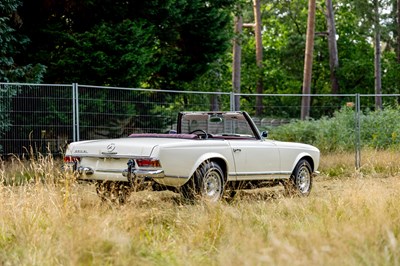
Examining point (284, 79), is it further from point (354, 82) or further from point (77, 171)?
point (77, 171)

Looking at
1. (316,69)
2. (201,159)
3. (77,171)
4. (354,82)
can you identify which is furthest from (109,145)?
(316,69)

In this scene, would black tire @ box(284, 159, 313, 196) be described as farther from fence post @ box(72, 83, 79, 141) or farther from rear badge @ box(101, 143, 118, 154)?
fence post @ box(72, 83, 79, 141)

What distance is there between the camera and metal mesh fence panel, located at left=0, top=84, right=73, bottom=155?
48.2 ft

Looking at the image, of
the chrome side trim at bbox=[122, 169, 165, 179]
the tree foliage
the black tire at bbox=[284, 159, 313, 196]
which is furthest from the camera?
the tree foliage

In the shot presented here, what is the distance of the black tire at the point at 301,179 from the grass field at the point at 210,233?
213cm

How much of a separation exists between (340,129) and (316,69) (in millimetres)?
26622

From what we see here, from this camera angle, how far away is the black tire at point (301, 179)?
12133mm

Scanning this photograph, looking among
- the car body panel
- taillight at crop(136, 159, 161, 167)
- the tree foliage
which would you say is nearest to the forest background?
the tree foliage

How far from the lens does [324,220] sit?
754 cm

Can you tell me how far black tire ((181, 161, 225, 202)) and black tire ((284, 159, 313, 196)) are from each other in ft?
5.45

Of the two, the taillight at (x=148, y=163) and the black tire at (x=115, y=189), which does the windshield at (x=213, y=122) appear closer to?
the black tire at (x=115, y=189)

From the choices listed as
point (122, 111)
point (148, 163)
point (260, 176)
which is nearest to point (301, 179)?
point (260, 176)

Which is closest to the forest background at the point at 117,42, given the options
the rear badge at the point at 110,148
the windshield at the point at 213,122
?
the windshield at the point at 213,122

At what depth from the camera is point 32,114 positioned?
1494cm
